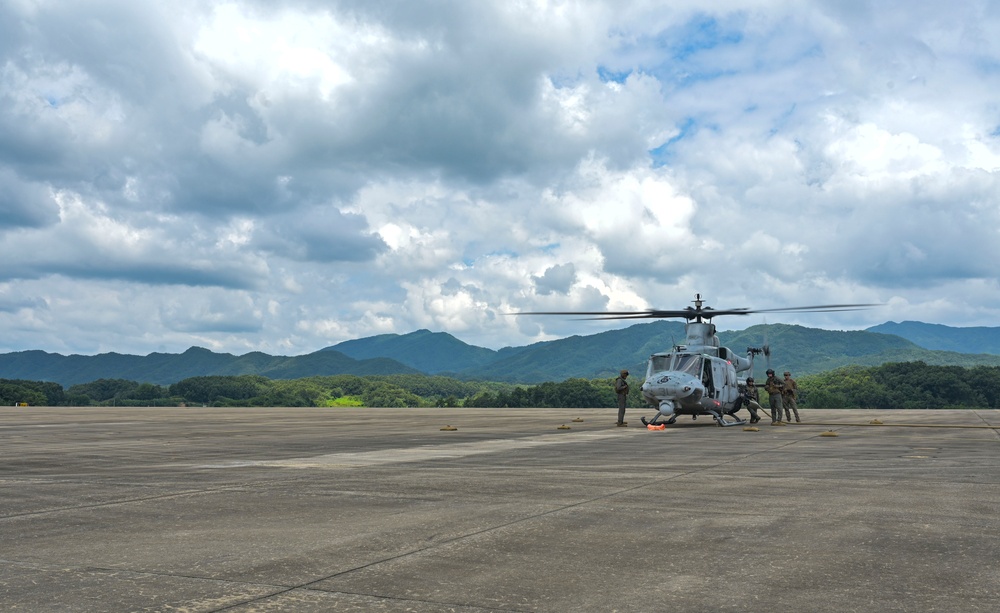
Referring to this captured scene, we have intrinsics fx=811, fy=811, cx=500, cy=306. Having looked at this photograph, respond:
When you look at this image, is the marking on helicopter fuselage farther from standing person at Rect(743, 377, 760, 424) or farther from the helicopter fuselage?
standing person at Rect(743, 377, 760, 424)

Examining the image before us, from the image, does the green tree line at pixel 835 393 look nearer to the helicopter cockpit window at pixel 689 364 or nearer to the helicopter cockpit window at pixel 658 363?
the helicopter cockpit window at pixel 658 363

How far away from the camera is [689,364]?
3062 centimetres

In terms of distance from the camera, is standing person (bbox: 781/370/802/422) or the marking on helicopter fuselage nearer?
the marking on helicopter fuselage

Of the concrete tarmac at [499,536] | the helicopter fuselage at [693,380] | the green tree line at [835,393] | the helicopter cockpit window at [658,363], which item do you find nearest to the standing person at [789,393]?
the helicopter fuselage at [693,380]

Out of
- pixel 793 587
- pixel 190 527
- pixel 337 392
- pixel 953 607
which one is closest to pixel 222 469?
pixel 190 527

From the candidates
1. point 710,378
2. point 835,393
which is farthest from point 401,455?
point 835,393

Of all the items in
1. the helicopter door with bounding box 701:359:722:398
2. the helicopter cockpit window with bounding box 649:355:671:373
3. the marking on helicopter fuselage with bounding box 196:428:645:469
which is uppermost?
the helicopter cockpit window with bounding box 649:355:671:373

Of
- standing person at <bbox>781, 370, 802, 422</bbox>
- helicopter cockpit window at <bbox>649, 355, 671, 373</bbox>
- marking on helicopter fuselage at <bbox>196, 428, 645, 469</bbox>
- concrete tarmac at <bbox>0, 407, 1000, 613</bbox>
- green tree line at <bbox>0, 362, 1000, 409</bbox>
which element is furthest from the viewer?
green tree line at <bbox>0, 362, 1000, 409</bbox>

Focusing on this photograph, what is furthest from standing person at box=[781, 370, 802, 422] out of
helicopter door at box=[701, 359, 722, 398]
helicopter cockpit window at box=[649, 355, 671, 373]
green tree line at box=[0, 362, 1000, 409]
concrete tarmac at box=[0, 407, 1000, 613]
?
green tree line at box=[0, 362, 1000, 409]

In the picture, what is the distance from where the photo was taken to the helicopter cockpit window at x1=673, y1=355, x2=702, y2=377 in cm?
3050

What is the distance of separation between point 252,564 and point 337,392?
514 feet

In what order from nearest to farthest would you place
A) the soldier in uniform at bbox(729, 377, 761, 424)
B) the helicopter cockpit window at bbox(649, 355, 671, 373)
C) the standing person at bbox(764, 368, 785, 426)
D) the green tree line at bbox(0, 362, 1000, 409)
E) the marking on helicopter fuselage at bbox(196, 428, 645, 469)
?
the marking on helicopter fuselage at bbox(196, 428, 645, 469) → the helicopter cockpit window at bbox(649, 355, 671, 373) → the standing person at bbox(764, 368, 785, 426) → the soldier in uniform at bbox(729, 377, 761, 424) → the green tree line at bbox(0, 362, 1000, 409)

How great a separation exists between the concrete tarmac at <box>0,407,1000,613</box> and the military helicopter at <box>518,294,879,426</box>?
49.4ft

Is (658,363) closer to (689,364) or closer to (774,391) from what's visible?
(689,364)
